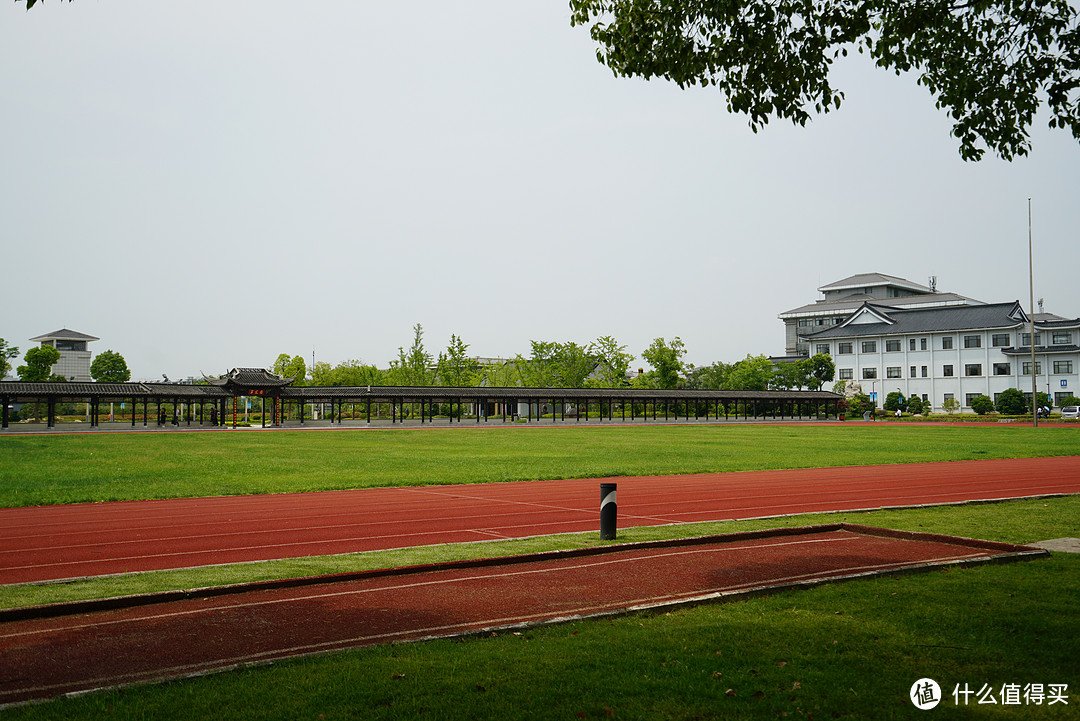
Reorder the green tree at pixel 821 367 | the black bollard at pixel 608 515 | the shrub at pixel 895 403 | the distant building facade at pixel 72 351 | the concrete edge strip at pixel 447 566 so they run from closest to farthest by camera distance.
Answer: the concrete edge strip at pixel 447 566
the black bollard at pixel 608 515
the shrub at pixel 895 403
the green tree at pixel 821 367
the distant building facade at pixel 72 351


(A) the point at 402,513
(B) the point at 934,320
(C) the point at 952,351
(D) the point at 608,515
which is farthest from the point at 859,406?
(D) the point at 608,515

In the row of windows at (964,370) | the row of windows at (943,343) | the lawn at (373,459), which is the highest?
the row of windows at (943,343)

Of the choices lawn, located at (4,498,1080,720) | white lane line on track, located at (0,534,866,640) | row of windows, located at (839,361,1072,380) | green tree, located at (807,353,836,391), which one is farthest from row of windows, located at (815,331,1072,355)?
lawn, located at (4,498,1080,720)

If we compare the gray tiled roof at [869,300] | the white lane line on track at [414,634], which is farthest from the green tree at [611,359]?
the white lane line on track at [414,634]

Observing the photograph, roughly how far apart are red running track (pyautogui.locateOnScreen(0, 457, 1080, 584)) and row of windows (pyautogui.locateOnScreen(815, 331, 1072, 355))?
7459cm

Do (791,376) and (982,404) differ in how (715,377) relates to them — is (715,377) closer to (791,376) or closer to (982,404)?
(791,376)

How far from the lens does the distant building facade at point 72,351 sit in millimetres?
137750

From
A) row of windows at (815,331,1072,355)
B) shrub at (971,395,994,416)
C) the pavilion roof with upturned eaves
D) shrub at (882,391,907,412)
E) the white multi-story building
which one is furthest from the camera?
shrub at (882,391,907,412)

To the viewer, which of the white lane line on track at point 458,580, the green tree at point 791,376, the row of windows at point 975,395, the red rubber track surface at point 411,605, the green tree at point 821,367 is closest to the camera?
the red rubber track surface at point 411,605

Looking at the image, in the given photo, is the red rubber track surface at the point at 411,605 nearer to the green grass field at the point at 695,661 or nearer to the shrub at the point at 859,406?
the green grass field at the point at 695,661

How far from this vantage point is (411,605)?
308 inches

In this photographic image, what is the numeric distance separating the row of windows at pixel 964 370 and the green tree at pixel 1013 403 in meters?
4.44

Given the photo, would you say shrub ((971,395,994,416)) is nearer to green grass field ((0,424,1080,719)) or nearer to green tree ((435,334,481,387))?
green tree ((435,334,481,387))

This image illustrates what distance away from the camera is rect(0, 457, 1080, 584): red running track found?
11297 millimetres
